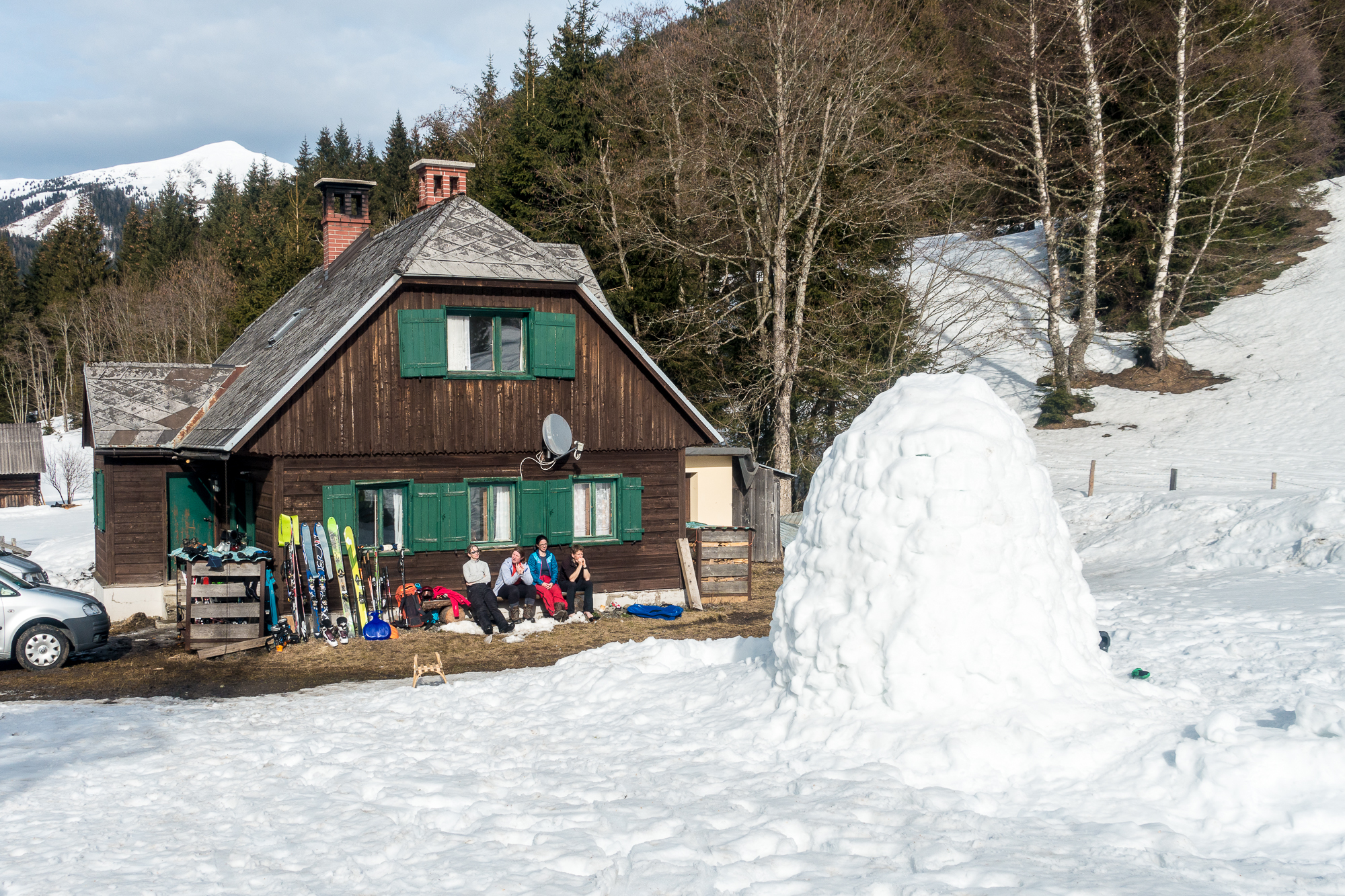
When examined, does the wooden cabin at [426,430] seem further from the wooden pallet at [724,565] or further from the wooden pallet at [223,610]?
the wooden pallet at [223,610]

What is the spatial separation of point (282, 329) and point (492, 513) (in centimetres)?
725

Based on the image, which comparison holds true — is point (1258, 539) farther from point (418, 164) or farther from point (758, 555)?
point (418, 164)

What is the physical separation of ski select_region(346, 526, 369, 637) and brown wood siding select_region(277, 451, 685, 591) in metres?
0.83

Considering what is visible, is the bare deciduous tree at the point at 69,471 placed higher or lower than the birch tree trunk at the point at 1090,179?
lower

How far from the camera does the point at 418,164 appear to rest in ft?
66.1

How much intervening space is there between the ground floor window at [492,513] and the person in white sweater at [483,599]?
1306 millimetres

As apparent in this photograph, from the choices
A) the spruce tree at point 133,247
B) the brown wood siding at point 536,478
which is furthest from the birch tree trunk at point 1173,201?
the spruce tree at point 133,247

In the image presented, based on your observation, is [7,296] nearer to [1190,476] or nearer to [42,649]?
[42,649]

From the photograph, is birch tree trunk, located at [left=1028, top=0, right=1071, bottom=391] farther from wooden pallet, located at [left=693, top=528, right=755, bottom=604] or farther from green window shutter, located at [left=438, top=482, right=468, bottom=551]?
green window shutter, located at [left=438, top=482, right=468, bottom=551]

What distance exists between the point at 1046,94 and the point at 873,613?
28.5 metres

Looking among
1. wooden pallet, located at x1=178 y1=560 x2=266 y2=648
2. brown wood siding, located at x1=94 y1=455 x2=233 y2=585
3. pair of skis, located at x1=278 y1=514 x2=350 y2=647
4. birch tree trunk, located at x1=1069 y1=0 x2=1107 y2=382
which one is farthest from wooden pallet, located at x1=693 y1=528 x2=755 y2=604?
birch tree trunk, located at x1=1069 y1=0 x2=1107 y2=382

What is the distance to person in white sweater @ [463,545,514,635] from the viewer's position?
14.4 m

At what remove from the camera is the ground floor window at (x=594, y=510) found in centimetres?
1681

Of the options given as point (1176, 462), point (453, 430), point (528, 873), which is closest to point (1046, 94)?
point (1176, 462)
